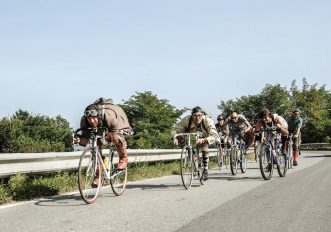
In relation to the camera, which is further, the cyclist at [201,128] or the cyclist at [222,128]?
the cyclist at [222,128]

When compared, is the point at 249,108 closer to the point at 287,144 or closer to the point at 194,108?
the point at 287,144

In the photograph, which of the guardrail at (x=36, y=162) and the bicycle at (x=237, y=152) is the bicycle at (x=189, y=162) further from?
the bicycle at (x=237, y=152)

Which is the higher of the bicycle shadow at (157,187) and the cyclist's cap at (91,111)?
the cyclist's cap at (91,111)

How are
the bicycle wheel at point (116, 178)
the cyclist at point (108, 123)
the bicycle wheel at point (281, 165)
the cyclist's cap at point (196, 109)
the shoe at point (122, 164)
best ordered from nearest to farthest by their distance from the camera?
the cyclist at point (108, 123), the bicycle wheel at point (116, 178), the shoe at point (122, 164), the cyclist's cap at point (196, 109), the bicycle wheel at point (281, 165)

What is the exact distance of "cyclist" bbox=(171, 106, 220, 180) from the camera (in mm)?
9500

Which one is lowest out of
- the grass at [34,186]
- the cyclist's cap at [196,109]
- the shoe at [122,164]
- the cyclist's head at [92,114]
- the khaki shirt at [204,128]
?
the grass at [34,186]

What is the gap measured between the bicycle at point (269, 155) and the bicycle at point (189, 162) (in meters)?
1.82

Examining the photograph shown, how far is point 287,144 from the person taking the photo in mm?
15078

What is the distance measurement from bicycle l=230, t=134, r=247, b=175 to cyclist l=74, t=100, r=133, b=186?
510 centimetres

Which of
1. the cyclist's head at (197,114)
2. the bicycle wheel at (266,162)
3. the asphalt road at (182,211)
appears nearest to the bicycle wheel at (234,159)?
the bicycle wheel at (266,162)

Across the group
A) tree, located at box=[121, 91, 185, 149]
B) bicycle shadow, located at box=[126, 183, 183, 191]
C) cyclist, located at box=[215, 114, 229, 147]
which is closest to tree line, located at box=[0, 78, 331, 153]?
tree, located at box=[121, 91, 185, 149]

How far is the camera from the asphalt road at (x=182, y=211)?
5.11 meters

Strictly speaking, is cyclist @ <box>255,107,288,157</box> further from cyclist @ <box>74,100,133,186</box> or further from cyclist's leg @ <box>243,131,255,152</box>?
cyclist @ <box>74,100,133,186</box>

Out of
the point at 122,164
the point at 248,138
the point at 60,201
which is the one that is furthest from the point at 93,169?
the point at 248,138
